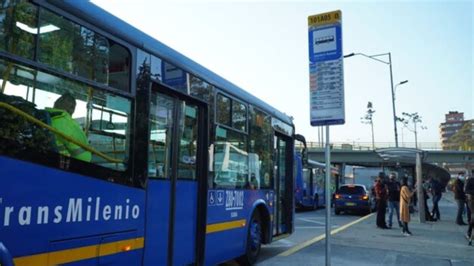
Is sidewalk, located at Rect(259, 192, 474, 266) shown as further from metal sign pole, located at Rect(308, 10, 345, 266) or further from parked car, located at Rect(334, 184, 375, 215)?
parked car, located at Rect(334, 184, 375, 215)

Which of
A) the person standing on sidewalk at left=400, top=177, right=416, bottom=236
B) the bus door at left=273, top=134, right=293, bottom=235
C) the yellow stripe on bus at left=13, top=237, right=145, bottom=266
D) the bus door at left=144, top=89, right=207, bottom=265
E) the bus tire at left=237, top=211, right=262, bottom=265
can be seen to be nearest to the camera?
the yellow stripe on bus at left=13, top=237, right=145, bottom=266

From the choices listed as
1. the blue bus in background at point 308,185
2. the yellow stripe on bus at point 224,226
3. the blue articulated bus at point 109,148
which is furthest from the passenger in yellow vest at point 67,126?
the blue bus in background at point 308,185

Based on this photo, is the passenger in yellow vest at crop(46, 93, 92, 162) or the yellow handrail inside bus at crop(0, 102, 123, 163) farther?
the passenger in yellow vest at crop(46, 93, 92, 162)

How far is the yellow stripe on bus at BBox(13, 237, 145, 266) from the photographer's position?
12.0ft

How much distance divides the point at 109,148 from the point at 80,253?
40.3 inches

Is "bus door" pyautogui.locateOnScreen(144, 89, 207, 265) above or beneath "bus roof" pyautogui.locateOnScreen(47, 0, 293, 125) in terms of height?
beneath

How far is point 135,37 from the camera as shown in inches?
200

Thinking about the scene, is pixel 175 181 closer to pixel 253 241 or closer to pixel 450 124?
pixel 253 241

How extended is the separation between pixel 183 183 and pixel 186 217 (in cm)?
46

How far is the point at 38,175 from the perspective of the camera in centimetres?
370

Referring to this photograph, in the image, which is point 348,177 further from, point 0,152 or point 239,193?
point 0,152

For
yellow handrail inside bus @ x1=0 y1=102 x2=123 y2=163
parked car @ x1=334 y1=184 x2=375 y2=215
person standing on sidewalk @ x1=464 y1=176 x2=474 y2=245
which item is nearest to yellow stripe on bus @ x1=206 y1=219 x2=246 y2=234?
yellow handrail inside bus @ x1=0 y1=102 x2=123 y2=163

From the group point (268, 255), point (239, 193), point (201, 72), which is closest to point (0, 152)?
point (201, 72)

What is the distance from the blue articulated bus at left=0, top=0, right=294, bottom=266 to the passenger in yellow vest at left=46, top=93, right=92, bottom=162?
0.02 m
